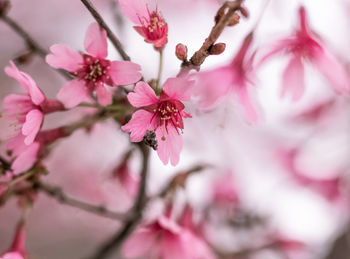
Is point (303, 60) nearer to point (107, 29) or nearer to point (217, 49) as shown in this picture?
Answer: point (217, 49)

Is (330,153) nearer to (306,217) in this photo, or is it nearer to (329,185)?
(329,185)

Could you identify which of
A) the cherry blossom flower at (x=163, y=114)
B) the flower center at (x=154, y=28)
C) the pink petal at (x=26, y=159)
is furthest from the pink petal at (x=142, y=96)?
the pink petal at (x=26, y=159)

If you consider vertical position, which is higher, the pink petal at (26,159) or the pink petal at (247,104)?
the pink petal at (26,159)

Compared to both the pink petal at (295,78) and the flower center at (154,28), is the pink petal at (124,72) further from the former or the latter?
the pink petal at (295,78)

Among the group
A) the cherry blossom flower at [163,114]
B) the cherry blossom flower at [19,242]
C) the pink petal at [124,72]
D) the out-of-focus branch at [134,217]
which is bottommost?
the out-of-focus branch at [134,217]

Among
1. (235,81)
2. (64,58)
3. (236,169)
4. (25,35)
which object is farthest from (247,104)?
(236,169)

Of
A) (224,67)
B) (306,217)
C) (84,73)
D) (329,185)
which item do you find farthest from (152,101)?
(306,217)

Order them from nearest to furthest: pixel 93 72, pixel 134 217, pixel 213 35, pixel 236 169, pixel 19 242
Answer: pixel 213 35 < pixel 93 72 < pixel 19 242 < pixel 134 217 < pixel 236 169
